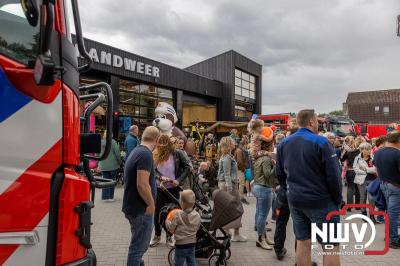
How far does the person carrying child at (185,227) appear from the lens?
3.51m

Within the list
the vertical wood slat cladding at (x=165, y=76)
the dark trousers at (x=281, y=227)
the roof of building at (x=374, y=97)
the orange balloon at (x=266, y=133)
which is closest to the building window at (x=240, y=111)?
the vertical wood slat cladding at (x=165, y=76)

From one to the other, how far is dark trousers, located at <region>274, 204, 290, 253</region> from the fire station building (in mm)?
5603

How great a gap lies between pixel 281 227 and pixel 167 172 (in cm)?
193

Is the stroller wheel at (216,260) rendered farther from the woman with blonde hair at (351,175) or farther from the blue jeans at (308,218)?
the woman with blonde hair at (351,175)

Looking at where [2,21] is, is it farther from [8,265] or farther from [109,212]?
[109,212]

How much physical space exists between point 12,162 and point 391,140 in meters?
5.40

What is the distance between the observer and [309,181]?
328cm

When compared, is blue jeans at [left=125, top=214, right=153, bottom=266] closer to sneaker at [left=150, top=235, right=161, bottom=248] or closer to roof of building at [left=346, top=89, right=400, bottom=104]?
sneaker at [left=150, top=235, right=161, bottom=248]

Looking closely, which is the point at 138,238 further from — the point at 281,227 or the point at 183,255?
the point at 281,227

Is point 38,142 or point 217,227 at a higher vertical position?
point 38,142

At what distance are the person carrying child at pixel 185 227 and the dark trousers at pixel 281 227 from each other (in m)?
1.52

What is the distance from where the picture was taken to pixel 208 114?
26.9 m

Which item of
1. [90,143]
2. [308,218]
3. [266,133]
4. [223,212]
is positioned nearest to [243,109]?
[266,133]
